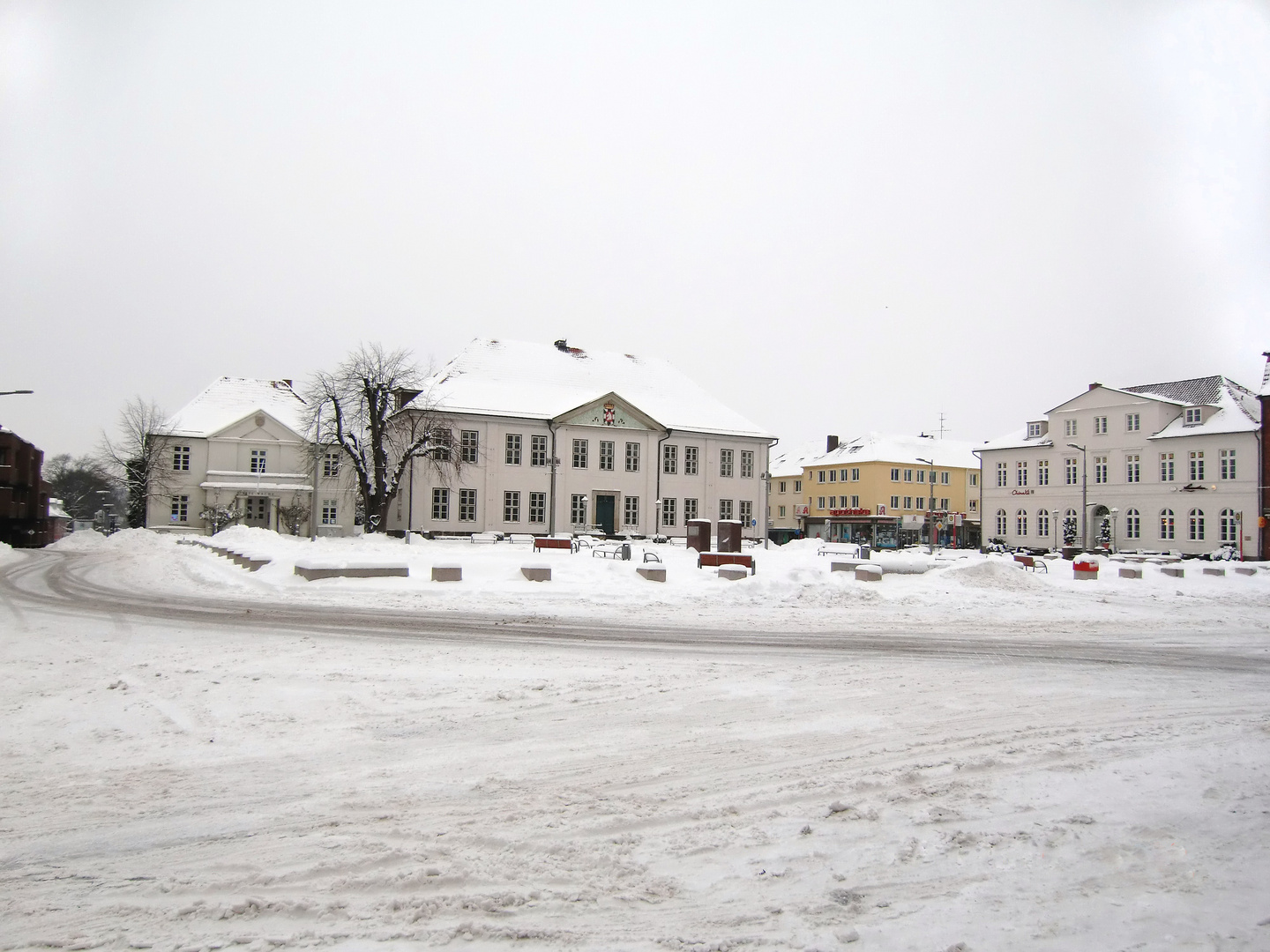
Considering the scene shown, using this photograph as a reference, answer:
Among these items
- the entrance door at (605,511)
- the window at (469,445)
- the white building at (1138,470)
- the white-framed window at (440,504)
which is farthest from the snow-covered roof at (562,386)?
the white building at (1138,470)

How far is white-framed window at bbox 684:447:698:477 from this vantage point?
5584cm

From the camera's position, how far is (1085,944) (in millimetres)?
3879

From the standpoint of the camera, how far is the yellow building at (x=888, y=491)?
278ft

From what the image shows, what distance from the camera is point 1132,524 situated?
5953 centimetres

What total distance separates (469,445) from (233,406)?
23.0 metres

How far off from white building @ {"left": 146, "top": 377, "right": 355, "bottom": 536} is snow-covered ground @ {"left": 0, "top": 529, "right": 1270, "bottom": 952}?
47907mm

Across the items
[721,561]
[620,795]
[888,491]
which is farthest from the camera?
[888,491]

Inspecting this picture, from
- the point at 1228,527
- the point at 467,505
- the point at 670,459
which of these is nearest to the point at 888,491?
the point at 1228,527

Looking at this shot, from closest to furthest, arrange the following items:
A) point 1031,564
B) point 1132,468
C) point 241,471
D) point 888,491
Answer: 1. point 1031,564
2. point 241,471
3. point 1132,468
4. point 888,491

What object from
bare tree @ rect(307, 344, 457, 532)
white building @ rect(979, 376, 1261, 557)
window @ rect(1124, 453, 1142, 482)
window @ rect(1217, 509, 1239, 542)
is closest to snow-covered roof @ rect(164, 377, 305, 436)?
bare tree @ rect(307, 344, 457, 532)

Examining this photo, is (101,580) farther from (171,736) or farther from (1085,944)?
(1085,944)

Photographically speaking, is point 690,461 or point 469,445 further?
point 690,461

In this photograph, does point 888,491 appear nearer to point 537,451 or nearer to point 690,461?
point 690,461

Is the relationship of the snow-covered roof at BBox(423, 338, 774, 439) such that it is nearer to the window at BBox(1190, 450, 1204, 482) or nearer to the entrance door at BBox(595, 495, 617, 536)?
the entrance door at BBox(595, 495, 617, 536)
